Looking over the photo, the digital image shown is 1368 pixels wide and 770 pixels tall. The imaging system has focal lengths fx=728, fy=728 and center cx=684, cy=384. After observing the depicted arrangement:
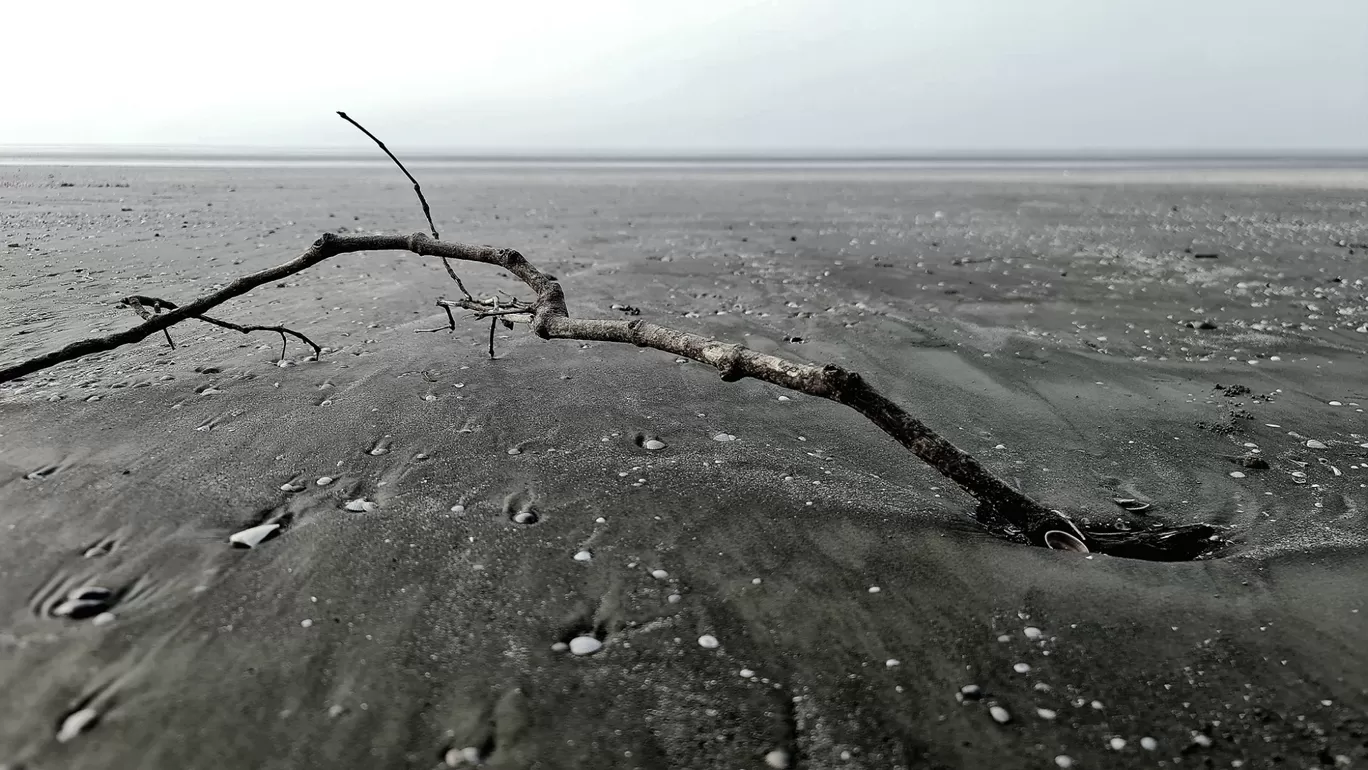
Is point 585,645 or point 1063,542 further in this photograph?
point 1063,542

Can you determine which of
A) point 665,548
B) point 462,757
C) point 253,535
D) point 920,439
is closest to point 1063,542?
point 920,439

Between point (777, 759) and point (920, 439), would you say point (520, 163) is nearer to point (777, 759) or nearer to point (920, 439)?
point (920, 439)

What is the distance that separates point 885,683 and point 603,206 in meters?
17.1

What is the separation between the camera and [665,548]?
2.97 meters

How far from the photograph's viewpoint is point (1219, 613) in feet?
8.36

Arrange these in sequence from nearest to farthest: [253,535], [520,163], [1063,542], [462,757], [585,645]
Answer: [462,757] < [585,645] < [253,535] < [1063,542] < [520,163]

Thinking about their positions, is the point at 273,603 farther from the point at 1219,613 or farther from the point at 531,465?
the point at 1219,613

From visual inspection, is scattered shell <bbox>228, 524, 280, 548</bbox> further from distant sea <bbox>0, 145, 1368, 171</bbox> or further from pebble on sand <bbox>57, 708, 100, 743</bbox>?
distant sea <bbox>0, 145, 1368, 171</bbox>

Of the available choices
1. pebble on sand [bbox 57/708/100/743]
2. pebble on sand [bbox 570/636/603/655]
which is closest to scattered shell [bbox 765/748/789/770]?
pebble on sand [bbox 570/636/603/655]

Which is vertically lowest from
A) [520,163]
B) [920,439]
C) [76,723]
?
[76,723]

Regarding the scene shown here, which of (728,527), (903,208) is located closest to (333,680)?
(728,527)

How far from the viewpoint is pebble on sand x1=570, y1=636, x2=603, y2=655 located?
236 centimetres

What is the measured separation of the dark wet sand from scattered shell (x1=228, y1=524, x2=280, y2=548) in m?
0.08

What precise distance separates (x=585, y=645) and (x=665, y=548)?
Answer: 0.66 meters
